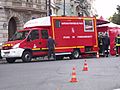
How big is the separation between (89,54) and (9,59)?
278 inches

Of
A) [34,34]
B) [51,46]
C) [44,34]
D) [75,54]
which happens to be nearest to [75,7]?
[75,54]

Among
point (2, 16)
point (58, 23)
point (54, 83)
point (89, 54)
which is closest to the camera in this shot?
point (54, 83)

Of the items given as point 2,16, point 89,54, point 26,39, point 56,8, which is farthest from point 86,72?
point 56,8

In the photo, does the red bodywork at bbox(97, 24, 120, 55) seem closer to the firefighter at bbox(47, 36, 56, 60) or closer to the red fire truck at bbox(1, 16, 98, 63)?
the red fire truck at bbox(1, 16, 98, 63)

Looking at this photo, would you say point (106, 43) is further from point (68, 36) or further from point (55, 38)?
point (55, 38)

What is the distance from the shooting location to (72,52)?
3070 cm

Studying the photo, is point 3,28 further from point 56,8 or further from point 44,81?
point 56,8

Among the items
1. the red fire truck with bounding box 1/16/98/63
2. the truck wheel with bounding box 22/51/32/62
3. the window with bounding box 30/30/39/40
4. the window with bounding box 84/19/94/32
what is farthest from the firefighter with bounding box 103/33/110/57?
the truck wheel with bounding box 22/51/32/62

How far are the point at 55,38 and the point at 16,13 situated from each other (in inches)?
537

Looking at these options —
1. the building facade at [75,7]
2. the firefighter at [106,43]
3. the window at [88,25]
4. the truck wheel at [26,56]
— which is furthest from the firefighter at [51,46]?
the building facade at [75,7]

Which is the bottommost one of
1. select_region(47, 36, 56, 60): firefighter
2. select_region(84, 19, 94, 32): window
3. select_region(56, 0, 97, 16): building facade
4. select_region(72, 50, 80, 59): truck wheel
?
select_region(72, 50, 80, 59): truck wheel

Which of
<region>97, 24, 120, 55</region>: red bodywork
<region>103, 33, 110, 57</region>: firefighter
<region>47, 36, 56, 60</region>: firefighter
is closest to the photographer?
<region>47, 36, 56, 60</region>: firefighter

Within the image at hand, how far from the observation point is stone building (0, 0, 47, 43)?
40.2m

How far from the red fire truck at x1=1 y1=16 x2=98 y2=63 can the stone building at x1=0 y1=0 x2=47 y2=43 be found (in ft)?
33.6
